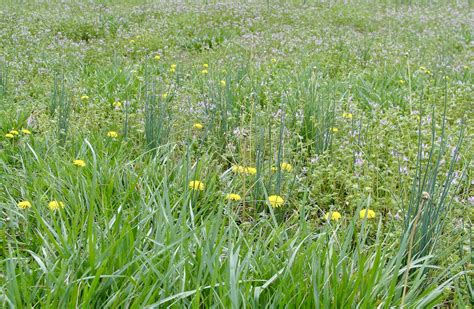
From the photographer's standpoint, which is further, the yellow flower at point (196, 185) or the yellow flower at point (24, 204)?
the yellow flower at point (196, 185)

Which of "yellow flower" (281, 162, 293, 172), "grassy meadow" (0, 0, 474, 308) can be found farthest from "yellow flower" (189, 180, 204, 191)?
"yellow flower" (281, 162, 293, 172)

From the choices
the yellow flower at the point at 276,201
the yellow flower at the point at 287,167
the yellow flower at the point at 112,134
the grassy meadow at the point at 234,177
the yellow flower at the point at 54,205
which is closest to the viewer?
the grassy meadow at the point at 234,177

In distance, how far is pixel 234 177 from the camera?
308cm

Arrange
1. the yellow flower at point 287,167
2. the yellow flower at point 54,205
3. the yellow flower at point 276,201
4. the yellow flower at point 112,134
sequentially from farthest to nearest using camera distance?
Answer: the yellow flower at point 112,134 → the yellow flower at point 287,167 → the yellow flower at point 276,201 → the yellow flower at point 54,205

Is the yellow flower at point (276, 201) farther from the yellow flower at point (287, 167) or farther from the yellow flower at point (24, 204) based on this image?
the yellow flower at point (24, 204)

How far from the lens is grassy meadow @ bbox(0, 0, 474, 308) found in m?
1.99

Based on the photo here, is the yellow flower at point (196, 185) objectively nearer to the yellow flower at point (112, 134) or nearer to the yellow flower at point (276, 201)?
the yellow flower at point (276, 201)

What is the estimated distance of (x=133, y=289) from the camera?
199cm

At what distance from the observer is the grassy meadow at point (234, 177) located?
6.51ft

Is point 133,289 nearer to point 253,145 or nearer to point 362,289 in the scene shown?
point 362,289

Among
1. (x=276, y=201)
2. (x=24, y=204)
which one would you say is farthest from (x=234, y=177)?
(x=24, y=204)

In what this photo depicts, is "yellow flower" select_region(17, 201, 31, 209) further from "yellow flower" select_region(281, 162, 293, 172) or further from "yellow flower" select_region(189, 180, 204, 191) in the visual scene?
"yellow flower" select_region(281, 162, 293, 172)

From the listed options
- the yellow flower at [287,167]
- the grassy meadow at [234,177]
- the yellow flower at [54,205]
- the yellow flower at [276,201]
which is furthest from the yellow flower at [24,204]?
the yellow flower at [287,167]

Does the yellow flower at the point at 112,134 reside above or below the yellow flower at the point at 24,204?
below
